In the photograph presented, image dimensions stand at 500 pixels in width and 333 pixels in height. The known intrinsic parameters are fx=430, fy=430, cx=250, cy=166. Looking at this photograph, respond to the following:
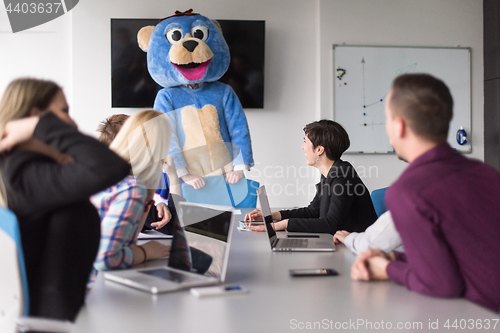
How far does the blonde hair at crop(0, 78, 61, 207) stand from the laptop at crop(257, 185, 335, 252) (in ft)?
2.81

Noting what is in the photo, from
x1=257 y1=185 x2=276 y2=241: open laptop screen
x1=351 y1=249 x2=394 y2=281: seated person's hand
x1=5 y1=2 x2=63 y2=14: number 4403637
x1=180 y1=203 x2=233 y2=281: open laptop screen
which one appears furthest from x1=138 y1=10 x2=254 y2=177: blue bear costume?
x1=351 y1=249 x2=394 y2=281: seated person's hand

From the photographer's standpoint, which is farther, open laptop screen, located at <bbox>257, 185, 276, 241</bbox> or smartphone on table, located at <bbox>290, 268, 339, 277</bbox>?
open laptop screen, located at <bbox>257, 185, 276, 241</bbox>

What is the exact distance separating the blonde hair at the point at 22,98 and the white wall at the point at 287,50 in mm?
2969

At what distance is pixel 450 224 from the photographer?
0.85 meters

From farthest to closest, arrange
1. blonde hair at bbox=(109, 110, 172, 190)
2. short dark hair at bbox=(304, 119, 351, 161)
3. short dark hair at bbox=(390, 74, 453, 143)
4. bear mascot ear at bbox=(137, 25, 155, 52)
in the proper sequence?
bear mascot ear at bbox=(137, 25, 155, 52), short dark hair at bbox=(304, 119, 351, 161), blonde hair at bbox=(109, 110, 172, 190), short dark hair at bbox=(390, 74, 453, 143)

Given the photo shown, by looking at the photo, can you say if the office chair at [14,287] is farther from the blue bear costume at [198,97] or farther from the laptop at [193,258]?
the blue bear costume at [198,97]

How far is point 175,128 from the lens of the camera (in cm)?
285

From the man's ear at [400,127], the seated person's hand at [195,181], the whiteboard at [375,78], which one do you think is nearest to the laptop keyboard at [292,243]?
the man's ear at [400,127]

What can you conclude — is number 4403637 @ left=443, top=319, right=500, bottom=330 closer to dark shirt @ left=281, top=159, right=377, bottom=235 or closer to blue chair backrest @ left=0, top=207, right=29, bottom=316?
blue chair backrest @ left=0, top=207, right=29, bottom=316

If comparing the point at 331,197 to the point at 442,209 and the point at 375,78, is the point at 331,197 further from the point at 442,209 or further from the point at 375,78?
the point at 375,78

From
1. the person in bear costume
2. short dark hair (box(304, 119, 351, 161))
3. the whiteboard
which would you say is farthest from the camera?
the whiteboard

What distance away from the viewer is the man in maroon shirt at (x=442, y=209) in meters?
0.85

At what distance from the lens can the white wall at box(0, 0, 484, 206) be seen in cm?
353

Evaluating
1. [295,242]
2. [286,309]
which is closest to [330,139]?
[295,242]
